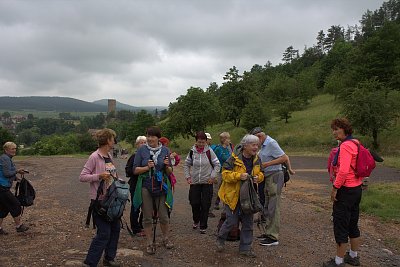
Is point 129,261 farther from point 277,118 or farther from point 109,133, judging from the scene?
point 277,118

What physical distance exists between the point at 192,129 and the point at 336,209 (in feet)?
102

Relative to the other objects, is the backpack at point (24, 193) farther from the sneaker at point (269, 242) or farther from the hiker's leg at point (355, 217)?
the hiker's leg at point (355, 217)

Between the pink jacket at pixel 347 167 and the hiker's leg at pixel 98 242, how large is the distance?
3084mm

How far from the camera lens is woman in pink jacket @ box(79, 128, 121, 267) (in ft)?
14.5

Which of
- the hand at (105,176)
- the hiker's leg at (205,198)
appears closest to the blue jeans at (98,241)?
the hand at (105,176)

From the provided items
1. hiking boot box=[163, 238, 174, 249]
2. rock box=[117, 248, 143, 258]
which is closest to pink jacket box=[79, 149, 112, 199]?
rock box=[117, 248, 143, 258]

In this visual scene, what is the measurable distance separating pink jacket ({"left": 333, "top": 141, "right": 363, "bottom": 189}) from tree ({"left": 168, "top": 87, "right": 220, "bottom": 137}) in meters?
29.9

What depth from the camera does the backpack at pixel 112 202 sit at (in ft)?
14.3

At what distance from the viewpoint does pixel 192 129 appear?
35.8 metres

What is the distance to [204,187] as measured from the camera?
636 cm

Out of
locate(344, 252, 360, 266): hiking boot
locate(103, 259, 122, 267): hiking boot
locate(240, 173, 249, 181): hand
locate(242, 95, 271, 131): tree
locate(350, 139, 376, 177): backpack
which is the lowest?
locate(103, 259, 122, 267): hiking boot

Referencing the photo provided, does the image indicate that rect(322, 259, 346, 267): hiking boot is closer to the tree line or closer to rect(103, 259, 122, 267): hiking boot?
rect(103, 259, 122, 267): hiking boot

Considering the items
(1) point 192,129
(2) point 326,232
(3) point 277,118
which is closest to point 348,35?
(3) point 277,118

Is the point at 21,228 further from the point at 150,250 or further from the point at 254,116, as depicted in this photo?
the point at 254,116
